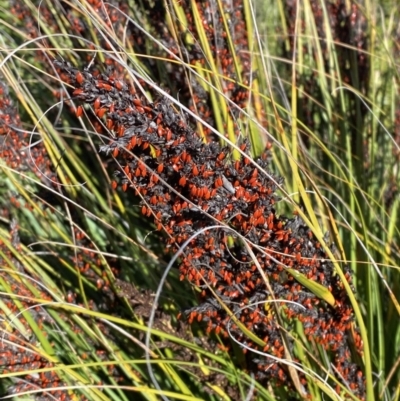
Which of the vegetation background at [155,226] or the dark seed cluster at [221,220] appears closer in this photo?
the dark seed cluster at [221,220]

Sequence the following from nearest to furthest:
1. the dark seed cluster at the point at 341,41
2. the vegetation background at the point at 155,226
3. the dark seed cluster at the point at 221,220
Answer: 1. the dark seed cluster at the point at 221,220
2. the vegetation background at the point at 155,226
3. the dark seed cluster at the point at 341,41

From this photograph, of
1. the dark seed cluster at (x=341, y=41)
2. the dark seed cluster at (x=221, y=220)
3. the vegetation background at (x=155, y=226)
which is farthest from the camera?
the dark seed cluster at (x=341, y=41)

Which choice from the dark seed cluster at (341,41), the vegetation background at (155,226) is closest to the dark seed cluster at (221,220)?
the vegetation background at (155,226)

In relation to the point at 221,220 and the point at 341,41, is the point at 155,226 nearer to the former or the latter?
the point at 221,220

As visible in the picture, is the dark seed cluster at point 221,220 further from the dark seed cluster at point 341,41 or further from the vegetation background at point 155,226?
the dark seed cluster at point 341,41

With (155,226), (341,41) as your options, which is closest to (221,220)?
(155,226)

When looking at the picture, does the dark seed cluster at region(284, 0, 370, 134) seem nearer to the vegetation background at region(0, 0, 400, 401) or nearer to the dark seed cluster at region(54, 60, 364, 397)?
the vegetation background at region(0, 0, 400, 401)
